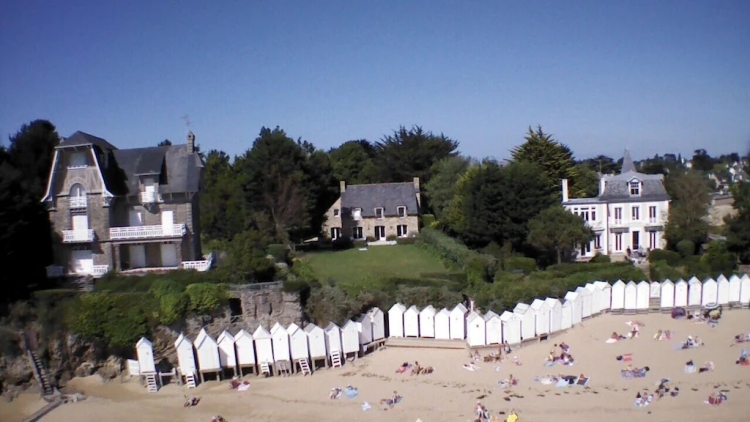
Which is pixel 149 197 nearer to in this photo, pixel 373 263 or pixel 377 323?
pixel 377 323

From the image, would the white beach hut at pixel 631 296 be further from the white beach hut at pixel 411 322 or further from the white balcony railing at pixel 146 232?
the white balcony railing at pixel 146 232

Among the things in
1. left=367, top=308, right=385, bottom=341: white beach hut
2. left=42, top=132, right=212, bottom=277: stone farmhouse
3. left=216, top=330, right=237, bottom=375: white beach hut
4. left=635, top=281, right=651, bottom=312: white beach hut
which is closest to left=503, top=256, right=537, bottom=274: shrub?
left=635, top=281, right=651, bottom=312: white beach hut

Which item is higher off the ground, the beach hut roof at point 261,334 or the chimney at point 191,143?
the chimney at point 191,143

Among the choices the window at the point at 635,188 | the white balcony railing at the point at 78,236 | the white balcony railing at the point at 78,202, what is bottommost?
the white balcony railing at the point at 78,236

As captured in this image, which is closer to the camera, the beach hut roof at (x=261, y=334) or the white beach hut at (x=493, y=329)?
the beach hut roof at (x=261, y=334)

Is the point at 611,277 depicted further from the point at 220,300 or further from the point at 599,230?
the point at 220,300

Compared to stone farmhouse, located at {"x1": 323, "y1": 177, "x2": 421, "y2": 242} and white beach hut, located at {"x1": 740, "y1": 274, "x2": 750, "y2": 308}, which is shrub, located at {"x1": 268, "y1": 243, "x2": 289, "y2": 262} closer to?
stone farmhouse, located at {"x1": 323, "y1": 177, "x2": 421, "y2": 242}

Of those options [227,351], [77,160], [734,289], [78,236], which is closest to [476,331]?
[227,351]

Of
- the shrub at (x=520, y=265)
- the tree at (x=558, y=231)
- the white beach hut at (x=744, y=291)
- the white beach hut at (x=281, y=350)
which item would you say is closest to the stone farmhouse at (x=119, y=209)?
the white beach hut at (x=281, y=350)
